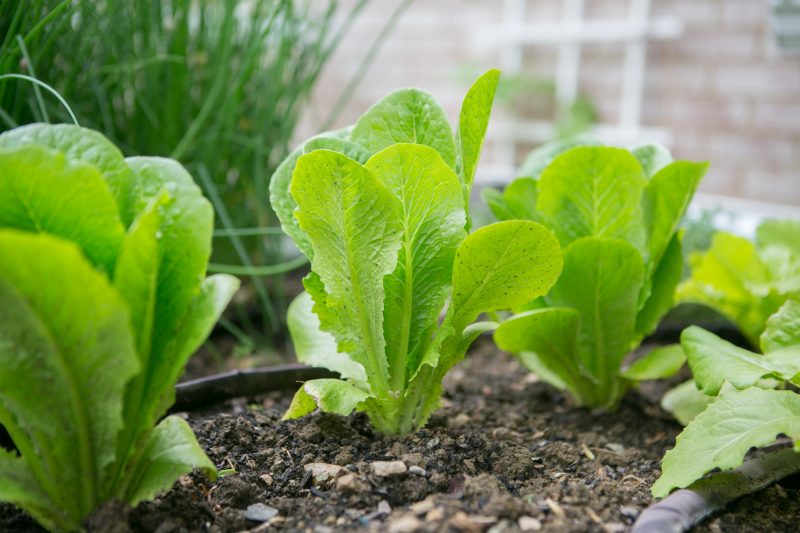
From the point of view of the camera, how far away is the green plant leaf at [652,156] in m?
1.10

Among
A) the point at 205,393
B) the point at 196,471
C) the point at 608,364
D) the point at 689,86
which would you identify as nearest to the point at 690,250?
the point at 608,364

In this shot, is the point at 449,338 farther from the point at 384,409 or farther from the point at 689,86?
the point at 689,86

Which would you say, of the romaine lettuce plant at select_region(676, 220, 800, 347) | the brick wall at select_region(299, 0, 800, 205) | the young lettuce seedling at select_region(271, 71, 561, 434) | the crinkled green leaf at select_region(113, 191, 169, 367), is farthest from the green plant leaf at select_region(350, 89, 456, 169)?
the brick wall at select_region(299, 0, 800, 205)

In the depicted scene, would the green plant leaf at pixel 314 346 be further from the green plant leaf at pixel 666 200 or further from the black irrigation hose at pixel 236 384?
the green plant leaf at pixel 666 200

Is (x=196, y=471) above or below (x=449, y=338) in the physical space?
below

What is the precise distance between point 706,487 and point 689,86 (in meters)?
2.99

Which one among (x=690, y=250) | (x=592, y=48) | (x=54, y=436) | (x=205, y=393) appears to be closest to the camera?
(x=54, y=436)

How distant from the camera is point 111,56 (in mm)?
1270

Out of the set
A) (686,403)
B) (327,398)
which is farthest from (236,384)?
(686,403)

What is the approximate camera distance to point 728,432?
2.55 feet

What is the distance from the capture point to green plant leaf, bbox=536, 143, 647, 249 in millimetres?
999

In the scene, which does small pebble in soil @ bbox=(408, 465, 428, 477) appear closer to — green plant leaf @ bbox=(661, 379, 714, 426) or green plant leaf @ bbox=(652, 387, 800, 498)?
green plant leaf @ bbox=(652, 387, 800, 498)

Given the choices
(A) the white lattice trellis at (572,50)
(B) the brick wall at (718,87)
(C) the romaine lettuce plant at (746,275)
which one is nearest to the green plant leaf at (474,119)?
(C) the romaine lettuce plant at (746,275)

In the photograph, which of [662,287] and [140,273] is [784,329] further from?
[140,273]
